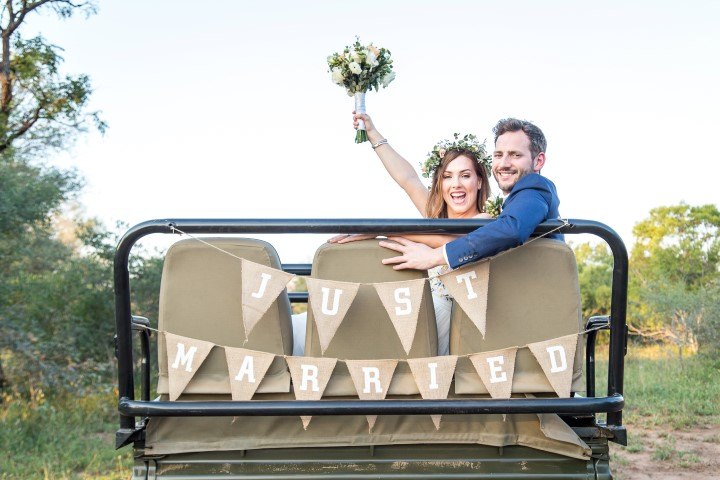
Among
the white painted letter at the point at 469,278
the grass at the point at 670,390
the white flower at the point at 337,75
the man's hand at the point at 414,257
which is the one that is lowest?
the grass at the point at 670,390

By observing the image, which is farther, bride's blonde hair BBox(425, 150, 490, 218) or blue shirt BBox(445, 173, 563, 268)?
bride's blonde hair BBox(425, 150, 490, 218)

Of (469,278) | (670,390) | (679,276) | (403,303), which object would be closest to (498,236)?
(469,278)

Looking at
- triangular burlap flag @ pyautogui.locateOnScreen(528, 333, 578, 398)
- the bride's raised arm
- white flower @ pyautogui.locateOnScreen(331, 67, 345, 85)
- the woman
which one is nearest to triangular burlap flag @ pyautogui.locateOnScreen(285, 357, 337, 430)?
triangular burlap flag @ pyautogui.locateOnScreen(528, 333, 578, 398)

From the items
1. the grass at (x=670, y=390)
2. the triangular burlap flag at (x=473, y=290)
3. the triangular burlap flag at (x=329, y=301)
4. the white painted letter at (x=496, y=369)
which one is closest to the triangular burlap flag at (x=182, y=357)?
the triangular burlap flag at (x=329, y=301)

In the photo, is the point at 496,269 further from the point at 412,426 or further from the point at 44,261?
the point at 44,261

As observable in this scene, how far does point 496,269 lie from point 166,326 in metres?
1.17

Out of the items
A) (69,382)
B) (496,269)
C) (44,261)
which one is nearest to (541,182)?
(496,269)

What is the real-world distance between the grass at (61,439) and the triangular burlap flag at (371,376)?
3.95 meters

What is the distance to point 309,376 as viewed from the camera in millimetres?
2691

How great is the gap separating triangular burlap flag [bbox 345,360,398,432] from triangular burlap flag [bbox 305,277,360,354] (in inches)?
5.8

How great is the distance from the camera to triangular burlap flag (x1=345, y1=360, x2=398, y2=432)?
2.68m

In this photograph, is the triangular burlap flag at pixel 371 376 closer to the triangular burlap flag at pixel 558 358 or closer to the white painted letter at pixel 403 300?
the white painted letter at pixel 403 300

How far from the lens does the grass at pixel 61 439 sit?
6.29 metres

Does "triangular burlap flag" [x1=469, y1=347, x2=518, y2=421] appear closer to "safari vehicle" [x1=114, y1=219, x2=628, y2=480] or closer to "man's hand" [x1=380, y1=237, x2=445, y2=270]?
"safari vehicle" [x1=114, y1=219, x2=628, y2=480]
